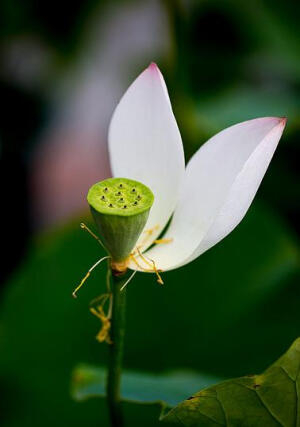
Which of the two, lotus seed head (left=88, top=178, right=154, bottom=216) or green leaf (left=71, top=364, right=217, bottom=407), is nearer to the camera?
lotus seed head (left=88, top=178, right=154, bottom=216)

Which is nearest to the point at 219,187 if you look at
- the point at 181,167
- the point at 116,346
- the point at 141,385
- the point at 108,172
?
the point at 181,167

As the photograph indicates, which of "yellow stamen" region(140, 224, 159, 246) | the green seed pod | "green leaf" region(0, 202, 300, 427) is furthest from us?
"green leaf" region(0, 202, 300, 427)

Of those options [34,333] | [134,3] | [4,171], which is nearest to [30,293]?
[34,333]

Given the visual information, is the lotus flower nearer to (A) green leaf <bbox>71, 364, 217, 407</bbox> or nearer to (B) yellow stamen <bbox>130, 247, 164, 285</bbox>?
(B) yellow stamen <bbox>130, 247, 164, 285</bbox>

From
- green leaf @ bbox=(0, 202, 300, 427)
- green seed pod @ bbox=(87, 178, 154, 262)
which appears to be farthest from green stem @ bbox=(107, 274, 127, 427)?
green leaf @ bbox=(0, 202, 300, 427)

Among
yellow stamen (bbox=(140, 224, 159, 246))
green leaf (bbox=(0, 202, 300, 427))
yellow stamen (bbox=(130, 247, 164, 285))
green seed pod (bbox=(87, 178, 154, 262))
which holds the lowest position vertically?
green leaf (bbox=(0, 202, 300, 427))

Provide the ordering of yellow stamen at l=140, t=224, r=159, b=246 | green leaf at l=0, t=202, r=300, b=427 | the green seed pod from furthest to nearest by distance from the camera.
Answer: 1. green leaf at l=0, t=202, r=300, b=427
2. yellow stamen at l=140, t=224, r=159, b=246
3. the green seed pod
